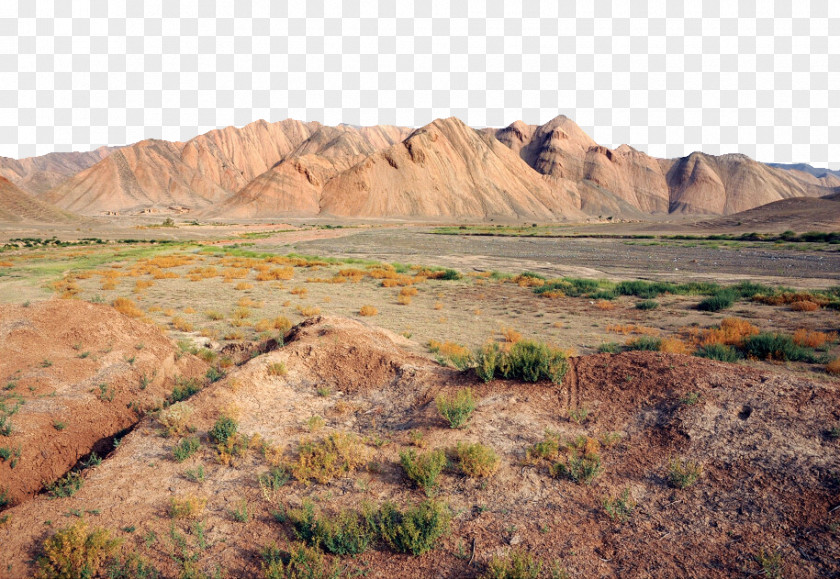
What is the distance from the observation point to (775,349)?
9703mm

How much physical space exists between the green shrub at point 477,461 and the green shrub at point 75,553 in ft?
10.7

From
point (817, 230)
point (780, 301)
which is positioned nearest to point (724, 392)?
point (780, 301)

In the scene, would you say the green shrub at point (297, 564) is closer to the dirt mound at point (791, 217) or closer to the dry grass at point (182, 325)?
the dry grass at point (182, 325)

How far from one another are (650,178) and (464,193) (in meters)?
84.4

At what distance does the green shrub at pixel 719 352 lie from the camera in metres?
9.47

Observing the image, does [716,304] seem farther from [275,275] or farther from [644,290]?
[275,275]

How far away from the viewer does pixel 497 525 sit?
4.15 metres

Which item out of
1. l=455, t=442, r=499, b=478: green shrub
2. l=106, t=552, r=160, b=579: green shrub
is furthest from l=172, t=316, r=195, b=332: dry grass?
l=455, t=442, r=499, b=478: green shrub

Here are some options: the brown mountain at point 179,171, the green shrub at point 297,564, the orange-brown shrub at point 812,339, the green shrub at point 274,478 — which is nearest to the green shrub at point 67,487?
the green shrub at point 274,478

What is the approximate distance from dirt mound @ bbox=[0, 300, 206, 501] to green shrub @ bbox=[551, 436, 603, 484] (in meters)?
5.95

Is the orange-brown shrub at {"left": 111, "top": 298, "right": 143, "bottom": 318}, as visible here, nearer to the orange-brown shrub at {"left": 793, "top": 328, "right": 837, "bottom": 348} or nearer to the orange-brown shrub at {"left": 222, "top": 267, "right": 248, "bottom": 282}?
the orange-brown shrub at {"left": 222, "top": 267, "right": 248, "bottom": 282}

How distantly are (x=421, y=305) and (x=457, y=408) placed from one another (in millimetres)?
11220

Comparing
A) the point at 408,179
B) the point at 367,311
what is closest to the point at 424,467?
the point at 367,311

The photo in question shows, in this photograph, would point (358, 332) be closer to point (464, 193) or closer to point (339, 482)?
point (339, 482)
